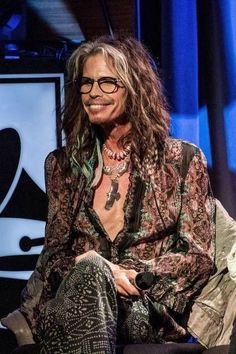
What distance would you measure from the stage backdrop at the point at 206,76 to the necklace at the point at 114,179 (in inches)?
15.1

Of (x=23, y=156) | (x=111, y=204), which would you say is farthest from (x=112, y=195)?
(x=23, y=156)

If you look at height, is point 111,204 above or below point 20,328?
above

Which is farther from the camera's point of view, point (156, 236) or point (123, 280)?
point (156, 236)

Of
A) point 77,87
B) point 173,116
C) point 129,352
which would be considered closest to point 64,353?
point 129,352

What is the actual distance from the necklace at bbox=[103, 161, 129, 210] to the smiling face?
0.13 meters

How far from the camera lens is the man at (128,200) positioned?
1.85 meters

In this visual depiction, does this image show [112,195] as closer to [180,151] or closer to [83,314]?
[180,151]

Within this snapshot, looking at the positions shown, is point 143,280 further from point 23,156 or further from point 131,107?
point 23,156

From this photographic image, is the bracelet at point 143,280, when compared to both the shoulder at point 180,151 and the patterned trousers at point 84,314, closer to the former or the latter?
the patterned trousers at point 84,314

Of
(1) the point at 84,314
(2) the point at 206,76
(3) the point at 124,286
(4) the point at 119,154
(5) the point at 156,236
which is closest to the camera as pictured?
(1) the point at 84,314

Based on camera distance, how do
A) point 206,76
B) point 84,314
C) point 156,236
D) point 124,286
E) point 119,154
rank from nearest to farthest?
point 84,314, point 124,286, point 156,236, point 119,154, point 206,76

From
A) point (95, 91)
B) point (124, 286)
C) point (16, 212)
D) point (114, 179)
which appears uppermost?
point (95, 91)

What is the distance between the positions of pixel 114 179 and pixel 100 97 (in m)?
0.23

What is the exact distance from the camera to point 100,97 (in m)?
1.98
